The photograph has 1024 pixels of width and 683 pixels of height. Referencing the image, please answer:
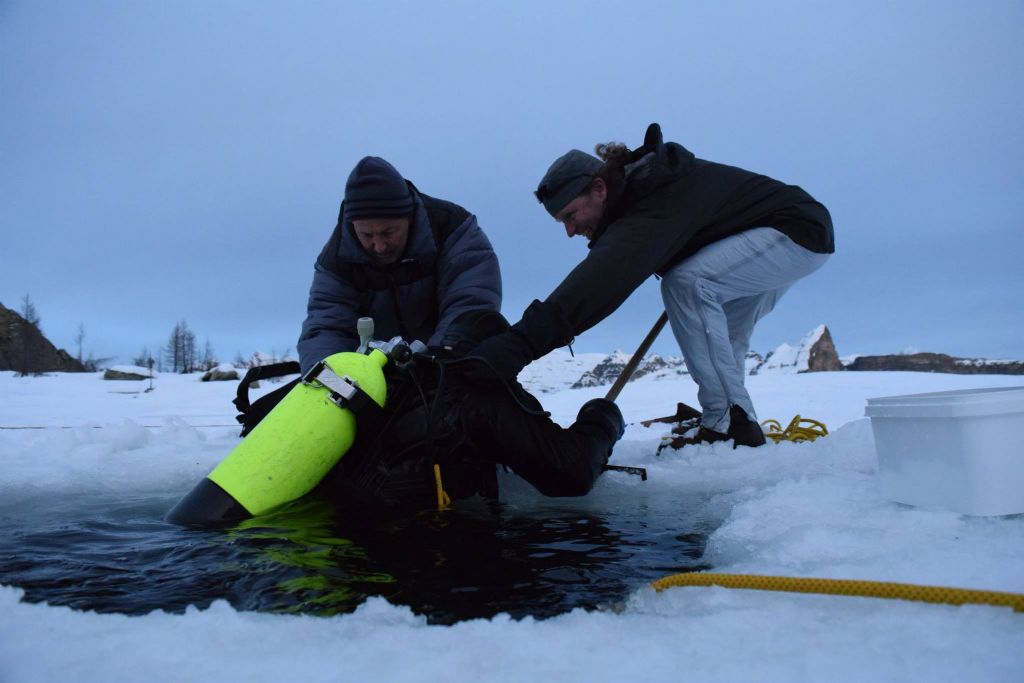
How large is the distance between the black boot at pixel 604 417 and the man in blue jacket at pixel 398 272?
91 cm

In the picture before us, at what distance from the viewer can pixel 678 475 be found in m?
3.00

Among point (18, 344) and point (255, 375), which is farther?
point (18, 344)

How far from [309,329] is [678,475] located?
2.12 metres

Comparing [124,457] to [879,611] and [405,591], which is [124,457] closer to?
[405,591]

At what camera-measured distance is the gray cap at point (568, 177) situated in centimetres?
330

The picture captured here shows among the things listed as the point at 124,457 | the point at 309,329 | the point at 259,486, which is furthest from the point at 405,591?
the point at 124,457

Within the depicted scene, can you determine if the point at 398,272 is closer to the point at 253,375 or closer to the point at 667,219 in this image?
the point at 253,375

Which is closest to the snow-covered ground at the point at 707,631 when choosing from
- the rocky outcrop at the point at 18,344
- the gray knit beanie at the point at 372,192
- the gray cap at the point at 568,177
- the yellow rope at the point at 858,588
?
the yellow rope at the point at 858,588

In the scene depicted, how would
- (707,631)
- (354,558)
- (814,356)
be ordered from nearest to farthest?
1. (707,631)
2. (354,558)
3. (814,356)

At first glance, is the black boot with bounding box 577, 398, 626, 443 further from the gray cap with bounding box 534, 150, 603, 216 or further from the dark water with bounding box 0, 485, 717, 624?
the gray cap with bounding box 534, 150, 603, 216

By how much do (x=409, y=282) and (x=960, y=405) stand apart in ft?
8.95

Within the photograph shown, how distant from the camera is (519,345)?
2500 millimetres

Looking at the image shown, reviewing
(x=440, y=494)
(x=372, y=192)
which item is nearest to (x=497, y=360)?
(x=440, y=494)

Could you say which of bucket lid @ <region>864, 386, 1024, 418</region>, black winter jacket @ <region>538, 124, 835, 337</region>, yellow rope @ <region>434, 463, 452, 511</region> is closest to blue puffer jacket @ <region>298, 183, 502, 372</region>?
black winter jacket @ <region>538, 124, 835, 337</region>
